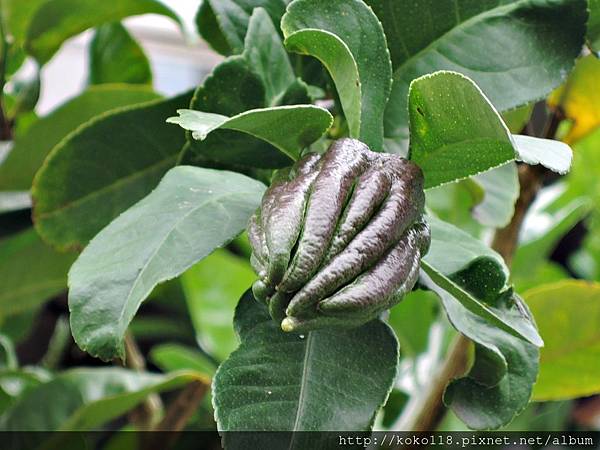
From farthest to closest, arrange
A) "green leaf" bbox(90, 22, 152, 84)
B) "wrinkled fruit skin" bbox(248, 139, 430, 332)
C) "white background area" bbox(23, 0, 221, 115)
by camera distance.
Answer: "white background area" bbox(23, 0, 221, 115) → "green leaf" bbox(90, 22, 152, 84) → "wrinkled fruit skin" bbox(248, 139, 430, 332)

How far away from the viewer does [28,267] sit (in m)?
0.77

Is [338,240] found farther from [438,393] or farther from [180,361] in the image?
[180,361]

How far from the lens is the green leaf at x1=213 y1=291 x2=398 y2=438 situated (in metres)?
0.37

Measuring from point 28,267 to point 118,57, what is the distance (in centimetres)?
24

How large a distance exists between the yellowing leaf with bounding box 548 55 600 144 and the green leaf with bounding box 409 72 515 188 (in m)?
0.33

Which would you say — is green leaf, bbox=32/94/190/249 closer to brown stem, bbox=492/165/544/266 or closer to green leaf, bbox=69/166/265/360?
green leaf, bbox=69/166/265/360

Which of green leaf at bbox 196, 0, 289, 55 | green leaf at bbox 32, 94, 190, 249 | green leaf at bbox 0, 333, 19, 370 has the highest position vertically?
green leaf at bbox 196, 0, 289, 55

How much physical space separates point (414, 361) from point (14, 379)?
0.44m

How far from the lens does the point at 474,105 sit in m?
0.35

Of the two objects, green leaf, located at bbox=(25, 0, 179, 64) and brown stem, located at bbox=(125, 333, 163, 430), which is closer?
green leaf, located at bbox=(25, 0, 179, 64)

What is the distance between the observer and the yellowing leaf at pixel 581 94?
678 mm

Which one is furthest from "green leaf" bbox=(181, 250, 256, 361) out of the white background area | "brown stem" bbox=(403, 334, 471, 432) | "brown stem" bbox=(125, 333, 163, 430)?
the white background area

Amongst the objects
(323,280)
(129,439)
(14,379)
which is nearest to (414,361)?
(129,439)

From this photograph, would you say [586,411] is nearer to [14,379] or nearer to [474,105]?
[14,379]
